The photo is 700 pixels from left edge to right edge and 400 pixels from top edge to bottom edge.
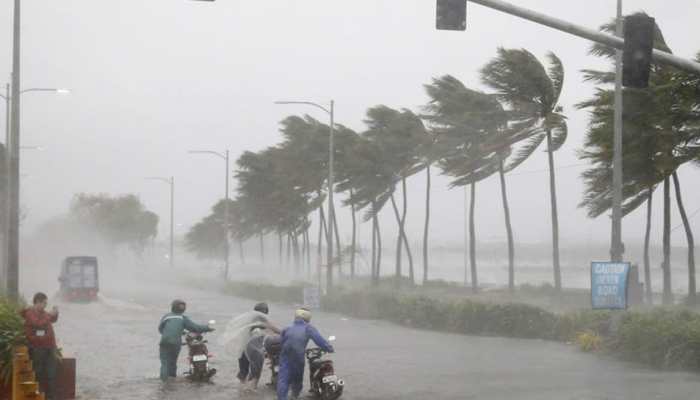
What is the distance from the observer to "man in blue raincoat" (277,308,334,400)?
15336mm

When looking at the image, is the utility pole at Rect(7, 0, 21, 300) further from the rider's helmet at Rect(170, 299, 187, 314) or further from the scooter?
the scooter

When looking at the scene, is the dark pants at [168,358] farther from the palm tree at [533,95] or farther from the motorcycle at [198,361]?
the palm tree at [533,95]

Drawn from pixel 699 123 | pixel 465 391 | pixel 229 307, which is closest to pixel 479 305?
pixel 699 123

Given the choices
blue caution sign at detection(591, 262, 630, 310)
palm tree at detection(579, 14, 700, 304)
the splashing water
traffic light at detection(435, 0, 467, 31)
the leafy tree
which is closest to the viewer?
traffic light at detection(435, 0, 467, 31)

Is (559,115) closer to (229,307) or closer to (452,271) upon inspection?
(229,307)

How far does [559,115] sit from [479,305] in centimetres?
1064

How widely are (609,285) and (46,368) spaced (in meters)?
12.9

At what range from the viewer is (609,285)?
23.7m

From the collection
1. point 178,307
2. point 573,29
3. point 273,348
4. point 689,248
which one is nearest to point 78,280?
point 689,248

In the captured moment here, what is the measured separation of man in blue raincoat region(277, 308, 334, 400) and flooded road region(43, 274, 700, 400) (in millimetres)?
1475

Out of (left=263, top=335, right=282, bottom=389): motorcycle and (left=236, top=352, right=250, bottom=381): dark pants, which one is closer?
(left=263, top=335, right=282, bottom=389): motorcycle

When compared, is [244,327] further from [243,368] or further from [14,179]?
[14,179]

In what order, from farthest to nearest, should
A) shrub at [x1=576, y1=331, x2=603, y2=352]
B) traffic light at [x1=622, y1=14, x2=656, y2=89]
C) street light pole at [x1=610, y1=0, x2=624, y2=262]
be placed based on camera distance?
street light pole at [x1=610, y1=0, x2=624, y2=262]
shrub at [x1=576, y1=331, x2=603, y2=352]
traffic light at [x1=622, y1=14, x2=656, y2=89]

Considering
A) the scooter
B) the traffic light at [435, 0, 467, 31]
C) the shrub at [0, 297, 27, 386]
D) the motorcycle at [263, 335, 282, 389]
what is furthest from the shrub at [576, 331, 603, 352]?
the shrub at [0, 297, 27, 386]
